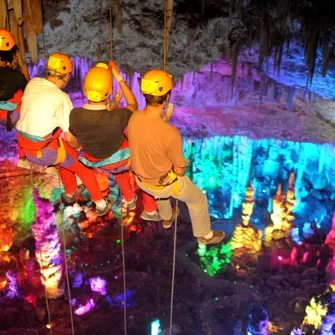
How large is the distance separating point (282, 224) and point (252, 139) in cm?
328

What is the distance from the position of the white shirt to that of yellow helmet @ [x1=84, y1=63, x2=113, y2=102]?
25 cm

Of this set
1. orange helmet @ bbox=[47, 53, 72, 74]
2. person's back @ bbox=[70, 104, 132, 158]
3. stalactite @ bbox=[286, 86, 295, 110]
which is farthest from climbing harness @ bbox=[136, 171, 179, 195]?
stalactite @ bbox=[286, 86, 295, 110]

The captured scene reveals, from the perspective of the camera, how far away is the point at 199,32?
650cm

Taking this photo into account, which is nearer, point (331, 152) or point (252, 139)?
point (331, 152)

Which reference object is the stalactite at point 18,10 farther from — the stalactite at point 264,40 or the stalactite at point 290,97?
the stalactite at point 290,97

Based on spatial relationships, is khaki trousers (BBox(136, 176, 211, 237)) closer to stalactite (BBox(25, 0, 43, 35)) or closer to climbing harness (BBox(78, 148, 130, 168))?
climbing harness (BBox(78, 148, 130, 168))

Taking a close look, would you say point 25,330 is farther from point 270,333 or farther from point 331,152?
point 331,152

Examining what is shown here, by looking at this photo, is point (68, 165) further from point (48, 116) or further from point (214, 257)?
point (214, 257)

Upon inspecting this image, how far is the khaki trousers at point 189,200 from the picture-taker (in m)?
2.71

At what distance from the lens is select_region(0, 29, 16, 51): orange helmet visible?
2740 millimetres

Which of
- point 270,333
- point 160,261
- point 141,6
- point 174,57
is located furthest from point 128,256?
point 141,6

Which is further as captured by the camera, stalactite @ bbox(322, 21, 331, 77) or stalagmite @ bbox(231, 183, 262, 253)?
stalagmite @ bbox(231, 183, 262, 253)

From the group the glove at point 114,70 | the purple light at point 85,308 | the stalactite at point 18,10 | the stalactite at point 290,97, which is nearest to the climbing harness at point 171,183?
the glove at point 114,70

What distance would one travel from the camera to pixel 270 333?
564cm
